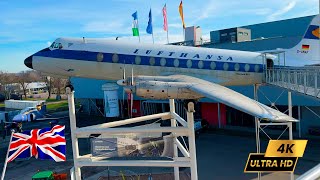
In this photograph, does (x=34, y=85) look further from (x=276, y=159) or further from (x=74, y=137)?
(x=276, y=159)

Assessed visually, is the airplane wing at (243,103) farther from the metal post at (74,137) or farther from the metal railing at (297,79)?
the metal post at (74,137)

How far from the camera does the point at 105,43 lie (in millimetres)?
22547

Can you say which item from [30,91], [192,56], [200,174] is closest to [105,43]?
[192,56]

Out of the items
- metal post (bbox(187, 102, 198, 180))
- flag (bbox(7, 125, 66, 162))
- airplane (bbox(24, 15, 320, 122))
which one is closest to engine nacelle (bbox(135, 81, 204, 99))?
airplane (bbox(24, 15, 320, 122))

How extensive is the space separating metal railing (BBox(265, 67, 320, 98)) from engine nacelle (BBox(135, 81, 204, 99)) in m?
6.06

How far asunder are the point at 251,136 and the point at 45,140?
27668 mm

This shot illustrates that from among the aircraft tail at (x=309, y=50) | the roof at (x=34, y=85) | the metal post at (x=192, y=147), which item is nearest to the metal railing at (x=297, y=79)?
the aircraft tail at (x=309, y=50)

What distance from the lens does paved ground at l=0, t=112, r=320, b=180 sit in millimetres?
23725

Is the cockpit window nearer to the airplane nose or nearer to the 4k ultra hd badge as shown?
the airplane nose

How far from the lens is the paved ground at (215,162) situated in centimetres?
2373

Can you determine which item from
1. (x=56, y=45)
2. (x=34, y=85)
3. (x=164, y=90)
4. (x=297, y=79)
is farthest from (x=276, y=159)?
(x=34, y=85)

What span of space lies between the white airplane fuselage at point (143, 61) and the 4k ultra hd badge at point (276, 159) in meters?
13.5

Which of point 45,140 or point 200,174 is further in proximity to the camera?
point 200,174

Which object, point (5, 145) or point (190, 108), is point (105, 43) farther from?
point (5, 145)
